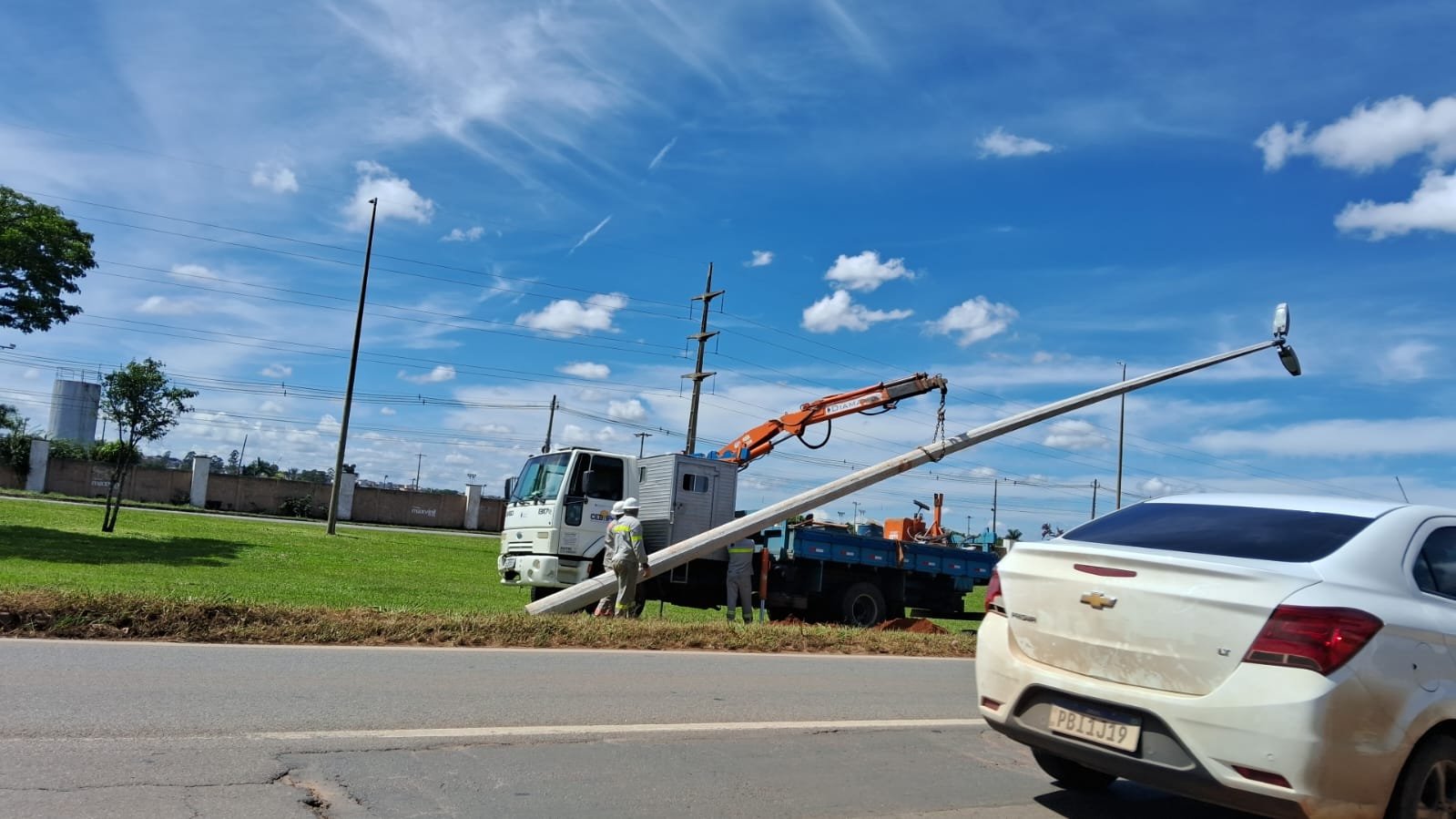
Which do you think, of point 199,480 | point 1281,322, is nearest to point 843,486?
point 1281,322

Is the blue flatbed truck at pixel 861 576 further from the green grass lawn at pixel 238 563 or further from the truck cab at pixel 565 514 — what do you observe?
the green grass lawn at pixel 238 563

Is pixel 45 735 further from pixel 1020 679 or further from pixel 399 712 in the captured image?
pixel 1020 679

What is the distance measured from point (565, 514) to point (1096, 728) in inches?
478

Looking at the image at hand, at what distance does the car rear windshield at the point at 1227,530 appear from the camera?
15.2 feet

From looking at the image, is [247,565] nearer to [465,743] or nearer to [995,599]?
[465,743]

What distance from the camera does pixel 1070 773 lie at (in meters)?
5.77

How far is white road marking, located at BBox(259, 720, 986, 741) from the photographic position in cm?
578

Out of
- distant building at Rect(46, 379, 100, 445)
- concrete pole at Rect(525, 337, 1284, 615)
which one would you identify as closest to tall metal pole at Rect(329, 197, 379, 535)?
concrete pole at Rect(525, 337, 1284, 615)

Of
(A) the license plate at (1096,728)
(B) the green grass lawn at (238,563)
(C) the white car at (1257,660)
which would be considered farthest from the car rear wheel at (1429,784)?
(B) the green grass lawn at (238,563)

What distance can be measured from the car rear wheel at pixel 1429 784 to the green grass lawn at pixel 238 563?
9245 millimetres

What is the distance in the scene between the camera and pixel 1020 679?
4.93 meters

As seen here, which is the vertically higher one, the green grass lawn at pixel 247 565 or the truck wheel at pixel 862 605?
the truck wheel at pixel 862 605

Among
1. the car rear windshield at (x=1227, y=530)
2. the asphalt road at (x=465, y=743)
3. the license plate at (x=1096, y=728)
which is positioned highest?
the car rear windshield at (x=1227, y=530)

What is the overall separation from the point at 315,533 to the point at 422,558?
21.8 feet
